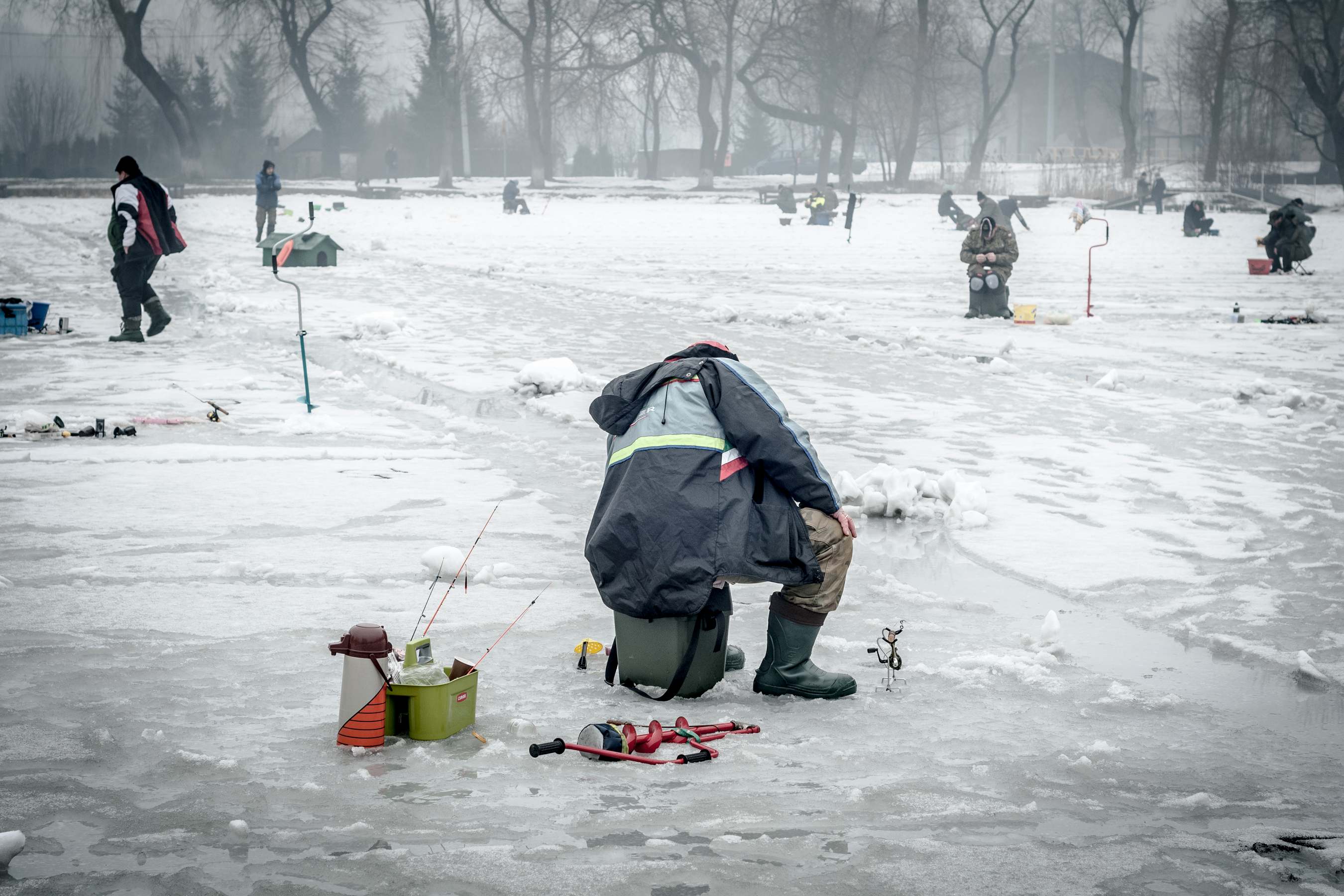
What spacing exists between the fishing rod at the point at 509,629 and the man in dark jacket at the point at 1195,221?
1196 inches

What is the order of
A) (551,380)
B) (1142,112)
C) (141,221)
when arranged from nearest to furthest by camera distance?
(551,380)
(141,221)
(1142,112)

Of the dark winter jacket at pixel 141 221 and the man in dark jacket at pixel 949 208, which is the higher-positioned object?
the man in dark jacket at pixel 949 208

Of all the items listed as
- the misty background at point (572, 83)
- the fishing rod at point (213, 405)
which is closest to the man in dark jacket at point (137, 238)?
the fishing rod at point (213, 405)

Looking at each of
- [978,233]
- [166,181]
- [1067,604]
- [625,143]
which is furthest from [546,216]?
[625,143]

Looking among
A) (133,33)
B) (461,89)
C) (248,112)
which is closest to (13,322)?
(133,33)

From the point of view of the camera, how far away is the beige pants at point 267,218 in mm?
27344

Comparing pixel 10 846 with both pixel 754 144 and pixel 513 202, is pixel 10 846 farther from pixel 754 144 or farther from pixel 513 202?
pixel 754 144

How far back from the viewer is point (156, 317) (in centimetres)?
1407

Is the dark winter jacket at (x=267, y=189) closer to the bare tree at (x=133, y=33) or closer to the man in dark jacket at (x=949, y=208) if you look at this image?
the man in dark jacket at (x=949, y=208)

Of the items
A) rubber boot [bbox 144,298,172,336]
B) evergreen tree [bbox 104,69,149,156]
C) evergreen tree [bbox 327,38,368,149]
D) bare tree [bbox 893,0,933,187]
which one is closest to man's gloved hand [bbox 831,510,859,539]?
rubber boot [bbox 144,298,172,336]

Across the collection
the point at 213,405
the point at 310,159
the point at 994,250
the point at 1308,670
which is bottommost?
the point at 1308,670

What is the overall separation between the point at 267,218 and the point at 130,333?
1522cm

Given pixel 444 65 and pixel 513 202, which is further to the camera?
pixel 444 65

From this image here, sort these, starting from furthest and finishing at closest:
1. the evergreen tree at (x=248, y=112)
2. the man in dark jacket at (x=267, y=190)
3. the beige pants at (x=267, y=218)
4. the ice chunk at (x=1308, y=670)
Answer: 1. the evergreen tree at (x=248, y=112)
2. the beige pants at (x=267, y=218)
3. the man in dark jacket at (x=267, y=190)
4. the ice chunk at (x=1308, y=670)
